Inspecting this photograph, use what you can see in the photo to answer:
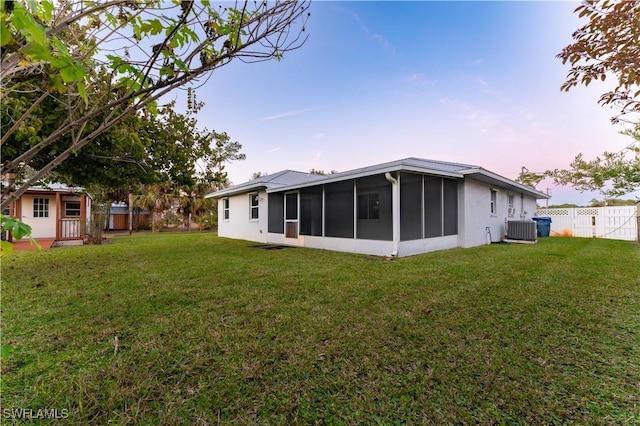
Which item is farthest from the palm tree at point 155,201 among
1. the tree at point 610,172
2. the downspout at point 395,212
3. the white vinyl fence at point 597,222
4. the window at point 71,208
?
the tree at point 610,172

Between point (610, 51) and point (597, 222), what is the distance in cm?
1616

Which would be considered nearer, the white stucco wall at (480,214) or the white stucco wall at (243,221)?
the white stucco wall at (480,214)

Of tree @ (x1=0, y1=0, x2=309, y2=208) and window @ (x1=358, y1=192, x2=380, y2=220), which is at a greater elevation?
tree @ (x1=0, y1=0, x2=309, y2=208)

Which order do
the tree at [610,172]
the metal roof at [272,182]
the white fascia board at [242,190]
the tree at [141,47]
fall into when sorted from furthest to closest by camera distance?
1. the tree at [610,172]
2. the white fascia board at [242,190]
3. the metal roof at [272,182]
4. the tree at [141,47]

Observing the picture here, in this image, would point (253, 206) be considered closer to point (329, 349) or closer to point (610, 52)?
point (329, 349)

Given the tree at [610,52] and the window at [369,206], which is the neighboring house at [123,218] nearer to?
the window at [369,206]

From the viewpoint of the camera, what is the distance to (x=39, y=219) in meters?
14.4

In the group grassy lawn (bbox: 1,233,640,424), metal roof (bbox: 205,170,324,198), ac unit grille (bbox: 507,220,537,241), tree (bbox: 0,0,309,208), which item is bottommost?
grassy lawn (bbox: 1,233,640,424)

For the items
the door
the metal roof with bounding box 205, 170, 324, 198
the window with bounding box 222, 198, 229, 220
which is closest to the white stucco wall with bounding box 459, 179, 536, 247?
the metal roof with bounding box 205, 170, 324, 198

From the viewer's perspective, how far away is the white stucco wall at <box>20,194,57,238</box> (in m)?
14.0

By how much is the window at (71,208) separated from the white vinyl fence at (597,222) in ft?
88.1

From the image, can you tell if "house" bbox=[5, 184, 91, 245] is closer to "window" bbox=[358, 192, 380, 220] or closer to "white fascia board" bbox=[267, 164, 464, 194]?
"white fascia board" bbox=[267, 164, 464, 194]

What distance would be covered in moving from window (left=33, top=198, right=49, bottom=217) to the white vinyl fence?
27.1m

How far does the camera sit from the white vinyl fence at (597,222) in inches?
497
